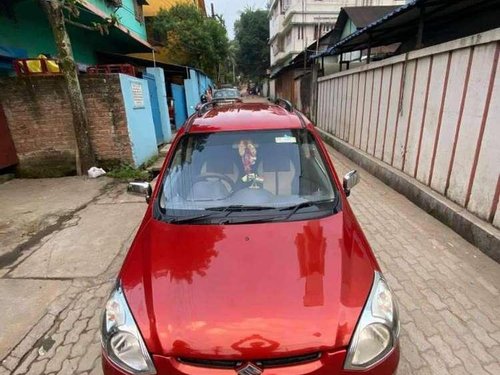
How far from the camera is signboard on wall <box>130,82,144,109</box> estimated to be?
7.48 meters

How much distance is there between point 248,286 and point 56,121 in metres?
6.85

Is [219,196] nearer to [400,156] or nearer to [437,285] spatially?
[437,285]

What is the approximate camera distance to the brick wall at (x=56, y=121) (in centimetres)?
661

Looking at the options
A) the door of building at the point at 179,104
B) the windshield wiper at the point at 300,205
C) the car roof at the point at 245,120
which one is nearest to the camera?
the windshield wiper at the point at 300,205

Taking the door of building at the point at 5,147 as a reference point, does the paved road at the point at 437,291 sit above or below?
below

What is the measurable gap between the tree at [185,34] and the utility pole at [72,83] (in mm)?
17303

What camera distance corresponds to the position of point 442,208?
4258 mm

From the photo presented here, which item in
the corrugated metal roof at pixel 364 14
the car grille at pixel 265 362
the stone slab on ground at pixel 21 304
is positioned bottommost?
the stone slab on ground at pixel 21 304

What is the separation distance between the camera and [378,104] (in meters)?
6.60

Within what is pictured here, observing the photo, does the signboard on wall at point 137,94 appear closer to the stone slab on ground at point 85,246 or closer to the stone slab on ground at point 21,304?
the stone slab on ground at point 85,246

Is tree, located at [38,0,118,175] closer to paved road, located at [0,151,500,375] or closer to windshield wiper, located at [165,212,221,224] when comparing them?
paved road, located at [0,151,500,375]

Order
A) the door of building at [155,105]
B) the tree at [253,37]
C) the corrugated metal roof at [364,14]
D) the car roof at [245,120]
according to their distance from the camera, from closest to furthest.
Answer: the car roof at [245,120], the door of building at [155,105], the corrugated metal roof at [364,14], the tree at [253,37]

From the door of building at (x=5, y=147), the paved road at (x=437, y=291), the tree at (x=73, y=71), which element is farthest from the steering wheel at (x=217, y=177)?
the door of building at (x=5, y=147)

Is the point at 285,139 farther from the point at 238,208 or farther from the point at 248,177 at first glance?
the point at 238,208
